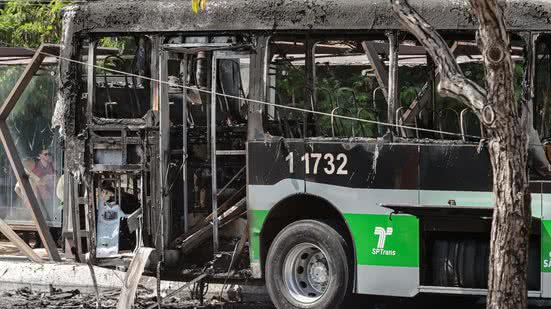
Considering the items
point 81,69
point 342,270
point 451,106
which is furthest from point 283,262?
point 81,69

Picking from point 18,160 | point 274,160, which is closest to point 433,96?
point 274,160

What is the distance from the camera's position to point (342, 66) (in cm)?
1044

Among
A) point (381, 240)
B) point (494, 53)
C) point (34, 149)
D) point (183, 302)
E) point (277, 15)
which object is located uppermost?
point (277, 15)

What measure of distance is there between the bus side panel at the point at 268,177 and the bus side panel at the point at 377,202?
19cm

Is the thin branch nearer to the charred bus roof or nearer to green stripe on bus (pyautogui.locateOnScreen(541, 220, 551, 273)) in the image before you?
the charred bus roof

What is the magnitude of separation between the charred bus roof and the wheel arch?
5.31ft

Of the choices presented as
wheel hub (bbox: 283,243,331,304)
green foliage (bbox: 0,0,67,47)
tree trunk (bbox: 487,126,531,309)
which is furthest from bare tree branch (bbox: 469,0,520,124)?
green foliage (bbox: 0,0,67,47)

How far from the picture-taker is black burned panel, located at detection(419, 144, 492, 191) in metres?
9.72

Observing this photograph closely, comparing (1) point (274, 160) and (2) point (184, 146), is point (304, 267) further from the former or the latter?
(2) point (184, 146)

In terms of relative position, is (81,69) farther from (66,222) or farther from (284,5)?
(284,5)

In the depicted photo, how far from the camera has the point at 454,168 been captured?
9828 millimetres

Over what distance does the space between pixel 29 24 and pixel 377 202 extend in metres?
8.73

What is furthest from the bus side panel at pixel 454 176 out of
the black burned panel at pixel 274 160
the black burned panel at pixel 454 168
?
the black burned panel at pixel 274 160

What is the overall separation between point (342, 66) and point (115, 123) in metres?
2.35
